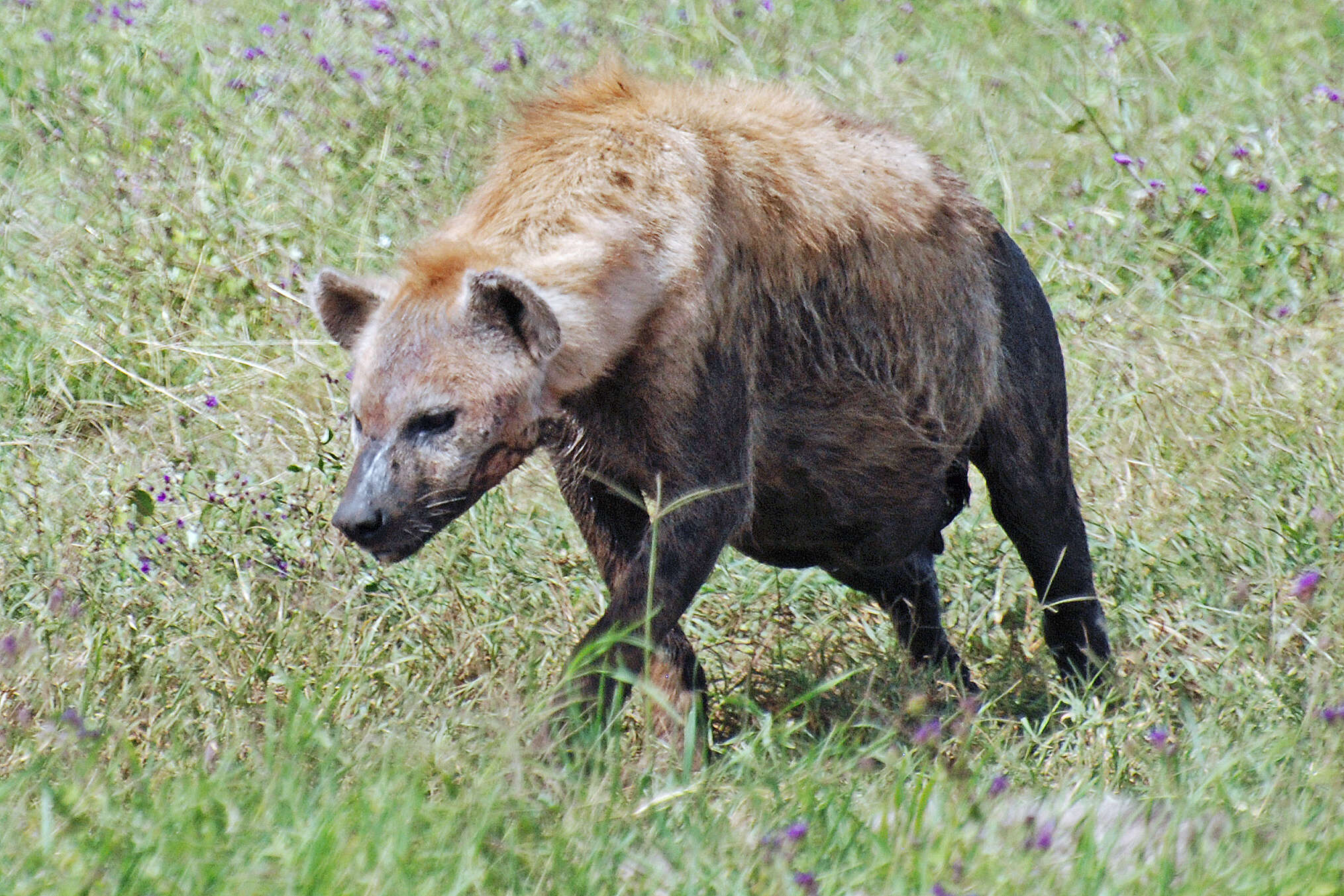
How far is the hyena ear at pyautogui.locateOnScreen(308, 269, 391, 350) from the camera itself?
126 inches

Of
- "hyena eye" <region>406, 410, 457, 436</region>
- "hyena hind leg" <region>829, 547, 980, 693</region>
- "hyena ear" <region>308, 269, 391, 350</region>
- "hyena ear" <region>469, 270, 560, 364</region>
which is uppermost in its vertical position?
"hyena ear" <region>469, 270, 560, 364</region>

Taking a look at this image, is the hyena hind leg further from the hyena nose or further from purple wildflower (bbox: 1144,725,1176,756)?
the hyena nose

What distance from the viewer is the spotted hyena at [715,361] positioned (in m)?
3.01

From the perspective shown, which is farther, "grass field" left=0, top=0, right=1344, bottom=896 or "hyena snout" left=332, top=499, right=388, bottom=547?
"hyena snout" left=332, top=499, right=388, bottom=547

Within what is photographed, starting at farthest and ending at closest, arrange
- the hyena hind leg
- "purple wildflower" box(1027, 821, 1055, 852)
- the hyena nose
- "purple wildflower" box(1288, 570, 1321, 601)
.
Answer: the hyena hind leg
"purple wildflower" box(1288, 570, 1321, 601)
the hyena nose
"purple wildflower" box(1027, 821, 1055, 852)

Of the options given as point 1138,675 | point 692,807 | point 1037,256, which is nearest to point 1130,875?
point 692,807

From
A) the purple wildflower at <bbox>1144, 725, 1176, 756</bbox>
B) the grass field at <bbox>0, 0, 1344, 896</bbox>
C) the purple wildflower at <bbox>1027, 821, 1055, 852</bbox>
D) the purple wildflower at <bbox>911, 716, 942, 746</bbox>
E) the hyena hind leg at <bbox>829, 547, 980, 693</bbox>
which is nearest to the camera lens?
the purple wildflower at <bbox>1027, 821, 1055, 852</bbox>

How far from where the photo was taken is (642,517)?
3.62 meters

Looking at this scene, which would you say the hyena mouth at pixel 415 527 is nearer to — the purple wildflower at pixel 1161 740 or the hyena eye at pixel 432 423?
the hyena eye at pixel 432 423

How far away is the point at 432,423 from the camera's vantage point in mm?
2982

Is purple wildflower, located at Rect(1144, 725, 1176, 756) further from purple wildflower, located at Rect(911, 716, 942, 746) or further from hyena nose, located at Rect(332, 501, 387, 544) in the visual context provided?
hyena nose, located at Rect(332, 501, 387, 544)

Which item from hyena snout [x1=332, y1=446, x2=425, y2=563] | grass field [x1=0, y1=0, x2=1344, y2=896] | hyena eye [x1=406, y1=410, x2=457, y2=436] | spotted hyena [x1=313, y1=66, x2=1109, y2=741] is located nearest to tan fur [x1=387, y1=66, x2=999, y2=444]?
spotted hyena [x1=313, y1=66, x2=1109, y2=741]

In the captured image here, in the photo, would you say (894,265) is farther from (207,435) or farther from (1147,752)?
(207,435)

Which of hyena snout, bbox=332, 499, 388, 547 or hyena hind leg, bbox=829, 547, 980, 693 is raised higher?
hyena snout, bbox=332, 499, 388, 547
